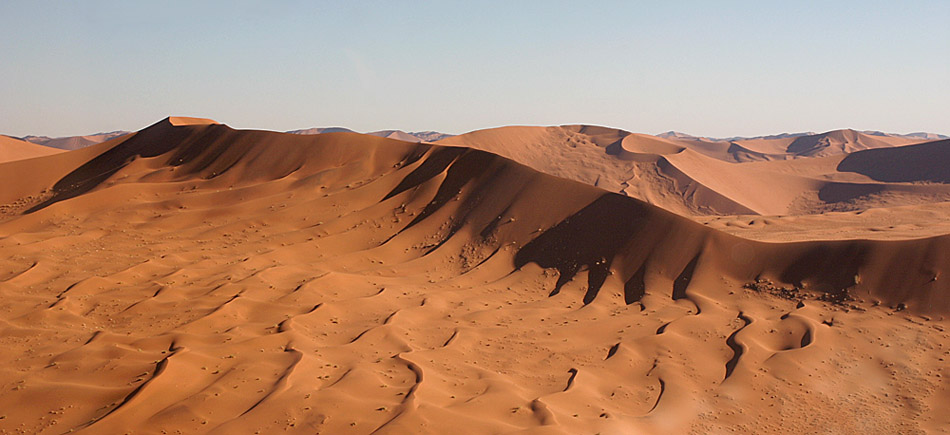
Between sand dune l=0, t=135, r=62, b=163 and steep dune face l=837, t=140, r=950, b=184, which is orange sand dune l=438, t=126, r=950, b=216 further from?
sand dune l=0, t=135, r=62, b=163

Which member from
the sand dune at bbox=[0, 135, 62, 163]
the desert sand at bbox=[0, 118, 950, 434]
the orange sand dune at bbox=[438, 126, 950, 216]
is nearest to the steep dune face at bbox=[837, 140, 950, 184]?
the orange sand dune at bbox=[438, 126, 950, 216]

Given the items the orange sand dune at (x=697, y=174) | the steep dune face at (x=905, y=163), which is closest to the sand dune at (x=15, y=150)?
the orange sand dune at (x=697, y=174)

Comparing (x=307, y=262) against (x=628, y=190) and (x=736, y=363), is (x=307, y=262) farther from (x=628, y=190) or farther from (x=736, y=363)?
(x=628, y=190)

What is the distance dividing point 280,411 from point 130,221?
899cm

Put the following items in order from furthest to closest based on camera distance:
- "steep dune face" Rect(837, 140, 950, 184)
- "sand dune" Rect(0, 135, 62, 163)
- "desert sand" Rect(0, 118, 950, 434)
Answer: "steep dune face" Rect(837, 140, 950, 184) → "sand dune" Rect(0, 135, 62, 163) → "desert sand" Rect(0, 118, 950, 434)

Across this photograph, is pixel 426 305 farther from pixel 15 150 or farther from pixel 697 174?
pixel 15 150

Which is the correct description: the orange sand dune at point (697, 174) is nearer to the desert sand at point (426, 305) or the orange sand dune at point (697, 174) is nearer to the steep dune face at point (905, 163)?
the steep dune face at point (905, 163)

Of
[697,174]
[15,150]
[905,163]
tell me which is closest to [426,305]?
[697,174]

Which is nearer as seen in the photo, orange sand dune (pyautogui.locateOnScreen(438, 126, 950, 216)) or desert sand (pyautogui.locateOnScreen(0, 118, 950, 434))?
desert sand (pyautogui.locateOnScreen(0, 118, 950, 434))

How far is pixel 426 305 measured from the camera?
895 cm

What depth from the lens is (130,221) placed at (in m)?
12.7

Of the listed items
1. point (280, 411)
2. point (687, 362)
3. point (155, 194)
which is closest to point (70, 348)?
point (280, 411)

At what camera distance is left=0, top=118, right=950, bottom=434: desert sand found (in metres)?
5.71

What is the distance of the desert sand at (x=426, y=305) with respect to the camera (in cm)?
571
